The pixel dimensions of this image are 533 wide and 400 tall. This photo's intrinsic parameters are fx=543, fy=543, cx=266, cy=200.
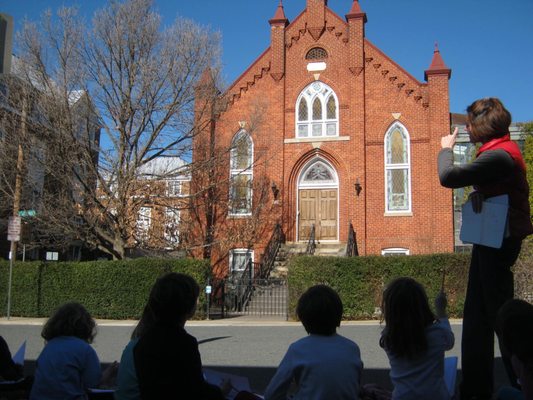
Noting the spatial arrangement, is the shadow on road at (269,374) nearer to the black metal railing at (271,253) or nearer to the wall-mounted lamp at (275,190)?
the black metal railing at (271,253)

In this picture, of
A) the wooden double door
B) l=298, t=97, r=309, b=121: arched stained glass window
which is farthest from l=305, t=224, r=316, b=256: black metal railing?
l=298, t=97, r=309, b=121: arched stained glass window

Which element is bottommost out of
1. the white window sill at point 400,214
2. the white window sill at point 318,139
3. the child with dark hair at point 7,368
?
the child with dark hair at point 7,368

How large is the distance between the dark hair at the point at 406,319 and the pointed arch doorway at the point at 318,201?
19.8 m

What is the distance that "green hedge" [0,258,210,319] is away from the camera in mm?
15969

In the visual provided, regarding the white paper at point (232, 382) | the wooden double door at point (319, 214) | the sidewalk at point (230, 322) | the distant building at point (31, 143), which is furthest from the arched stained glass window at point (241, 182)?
the white paper at point (232, 382)

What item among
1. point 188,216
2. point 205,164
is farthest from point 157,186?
point 188,216

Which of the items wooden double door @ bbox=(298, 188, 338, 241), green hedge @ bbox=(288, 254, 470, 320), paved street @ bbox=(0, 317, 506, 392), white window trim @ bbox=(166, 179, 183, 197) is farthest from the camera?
wooden double door @ bbox=(298, 188, 338, 241)

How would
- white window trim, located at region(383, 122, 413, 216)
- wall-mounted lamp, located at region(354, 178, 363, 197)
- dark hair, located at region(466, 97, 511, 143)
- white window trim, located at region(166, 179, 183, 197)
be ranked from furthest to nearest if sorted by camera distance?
wall-mounted lamp, located at region(354, 178, 363, 197), white window trim, located at region(383, 122, 413, 216), white window trim, located at region(166, 179, 183, 197), dark hair, located at region(466, 97, 511, 143)

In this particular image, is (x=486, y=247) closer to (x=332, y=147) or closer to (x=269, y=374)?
(x=269, y=374)

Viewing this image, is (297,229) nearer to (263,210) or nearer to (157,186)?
(263,210)

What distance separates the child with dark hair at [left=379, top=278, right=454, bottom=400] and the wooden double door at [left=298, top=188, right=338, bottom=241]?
19.8 meters

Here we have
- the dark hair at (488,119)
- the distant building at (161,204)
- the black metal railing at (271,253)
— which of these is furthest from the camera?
the black metal railing at (271,253)

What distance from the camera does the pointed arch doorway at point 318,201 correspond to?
76.1ft

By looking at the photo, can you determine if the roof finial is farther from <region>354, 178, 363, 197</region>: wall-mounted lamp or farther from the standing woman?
the standing woman
